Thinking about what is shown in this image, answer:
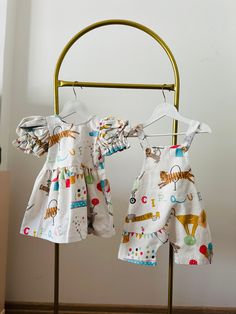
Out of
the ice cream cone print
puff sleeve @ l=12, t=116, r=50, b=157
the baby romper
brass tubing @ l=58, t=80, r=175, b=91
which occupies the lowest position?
the ice cream cone print

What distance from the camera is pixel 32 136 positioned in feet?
3.89

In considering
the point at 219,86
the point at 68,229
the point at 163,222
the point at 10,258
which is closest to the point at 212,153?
the point at 219,86

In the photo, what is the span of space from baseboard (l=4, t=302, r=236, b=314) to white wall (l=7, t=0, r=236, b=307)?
0.03 m

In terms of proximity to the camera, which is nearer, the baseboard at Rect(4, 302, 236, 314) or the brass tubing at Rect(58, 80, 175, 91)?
the brass tubing at Rect(58, 80, 175, 91)

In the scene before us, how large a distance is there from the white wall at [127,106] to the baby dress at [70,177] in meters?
0.38

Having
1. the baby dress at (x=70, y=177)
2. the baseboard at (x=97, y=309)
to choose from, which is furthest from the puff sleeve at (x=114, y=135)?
the baseboard at (x=97, y=309)

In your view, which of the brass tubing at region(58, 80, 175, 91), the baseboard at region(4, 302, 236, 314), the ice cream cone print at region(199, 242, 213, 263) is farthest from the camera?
the baseboard at region(4, 302, 236, 314)

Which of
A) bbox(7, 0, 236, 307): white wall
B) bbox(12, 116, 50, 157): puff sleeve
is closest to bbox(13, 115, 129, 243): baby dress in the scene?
bbox(12, 116, 50, 157): puff sleeve

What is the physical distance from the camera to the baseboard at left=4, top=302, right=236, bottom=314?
153 cm

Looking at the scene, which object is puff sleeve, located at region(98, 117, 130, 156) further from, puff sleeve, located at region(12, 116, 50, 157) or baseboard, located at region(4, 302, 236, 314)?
baseboard, located at region(4, 302, 236, 314)

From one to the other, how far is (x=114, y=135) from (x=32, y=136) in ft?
1.01

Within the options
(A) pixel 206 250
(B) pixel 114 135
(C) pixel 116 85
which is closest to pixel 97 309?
(A) pixel 206 250

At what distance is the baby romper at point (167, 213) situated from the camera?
109cm

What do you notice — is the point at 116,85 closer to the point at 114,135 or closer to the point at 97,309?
the point at 114,135
